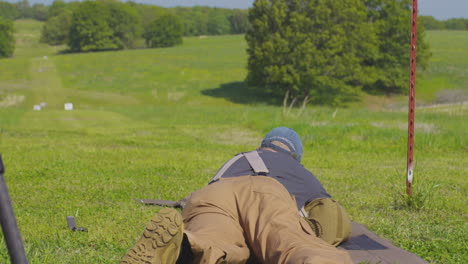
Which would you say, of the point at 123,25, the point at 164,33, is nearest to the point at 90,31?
the point at 123,25

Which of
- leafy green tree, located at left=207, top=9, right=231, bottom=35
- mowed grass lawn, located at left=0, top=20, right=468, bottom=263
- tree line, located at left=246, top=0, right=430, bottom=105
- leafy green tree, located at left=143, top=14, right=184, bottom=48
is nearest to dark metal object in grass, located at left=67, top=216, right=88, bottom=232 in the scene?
mowed grass lawn, located at left=0, top=20, right=468, bottom=263

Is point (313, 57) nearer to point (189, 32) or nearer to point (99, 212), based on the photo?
point (99, 212)

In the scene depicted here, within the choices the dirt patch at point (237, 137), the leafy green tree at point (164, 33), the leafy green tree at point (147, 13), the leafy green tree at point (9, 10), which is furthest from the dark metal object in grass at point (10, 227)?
the leafy green tree at point (9, 10)

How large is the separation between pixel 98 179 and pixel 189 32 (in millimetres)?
142809

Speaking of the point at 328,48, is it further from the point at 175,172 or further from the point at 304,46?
the point at 175,172

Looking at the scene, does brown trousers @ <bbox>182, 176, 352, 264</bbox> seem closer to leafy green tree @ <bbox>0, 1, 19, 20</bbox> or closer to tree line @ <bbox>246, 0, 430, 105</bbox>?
tree line @ <bbox>246, 0, 430, 105</bbox>

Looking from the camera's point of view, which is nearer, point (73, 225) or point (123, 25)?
point (73, 225)

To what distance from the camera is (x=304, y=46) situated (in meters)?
43.0

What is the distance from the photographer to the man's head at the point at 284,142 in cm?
512

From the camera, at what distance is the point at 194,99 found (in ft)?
157

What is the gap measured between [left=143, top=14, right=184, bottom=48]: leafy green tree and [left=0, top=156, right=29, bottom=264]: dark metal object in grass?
10774 centimetres

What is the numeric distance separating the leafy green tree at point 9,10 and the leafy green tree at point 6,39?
86033mm

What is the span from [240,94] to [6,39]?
5957 centimetres

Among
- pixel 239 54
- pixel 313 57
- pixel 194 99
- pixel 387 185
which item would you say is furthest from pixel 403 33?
pixel 387 185
